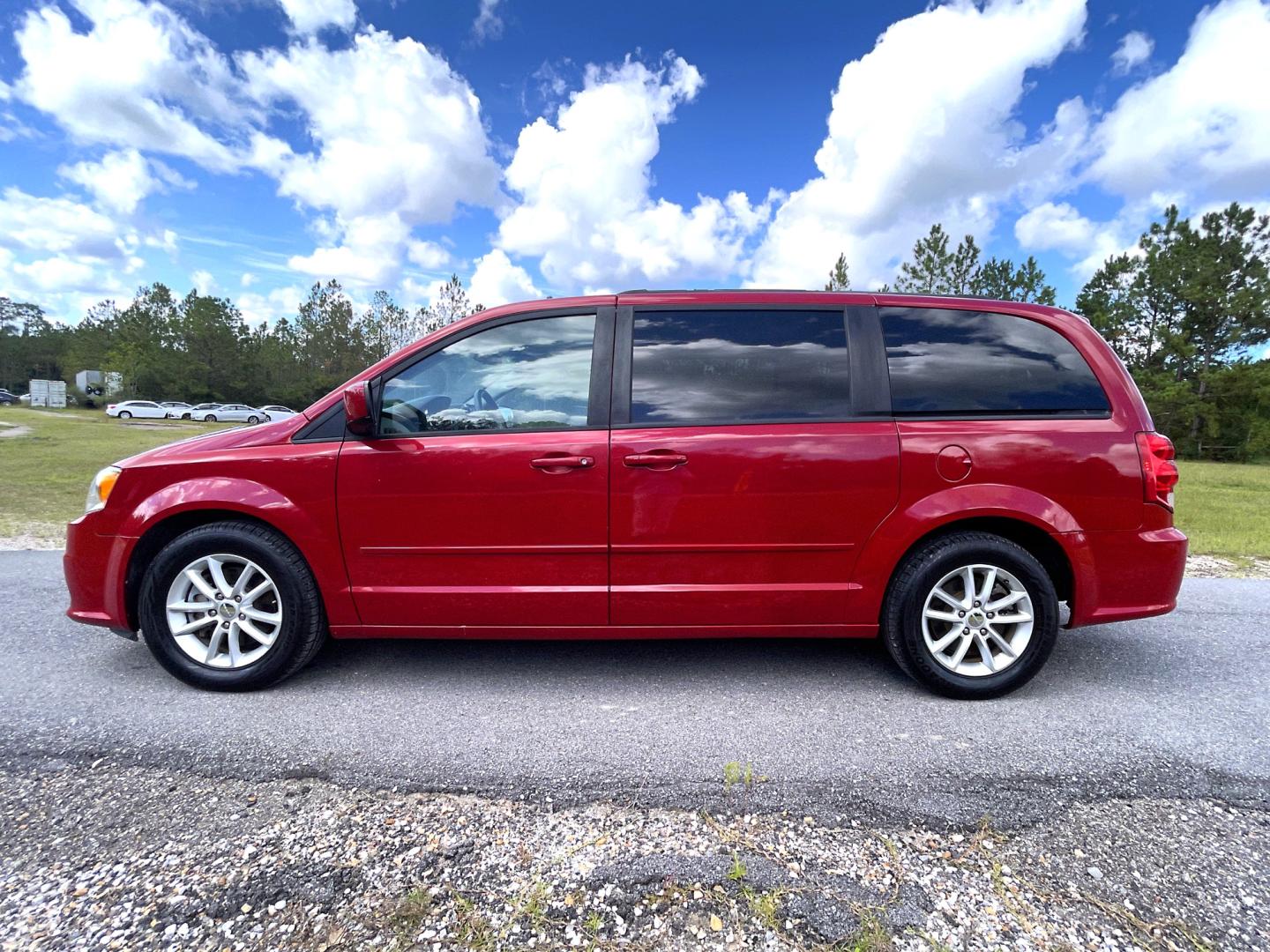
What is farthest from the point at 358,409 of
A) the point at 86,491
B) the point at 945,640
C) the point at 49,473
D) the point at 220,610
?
the point at 49,473

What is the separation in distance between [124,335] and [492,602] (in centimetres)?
6972

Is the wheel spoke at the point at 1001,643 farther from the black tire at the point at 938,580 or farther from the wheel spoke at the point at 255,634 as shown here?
the wheel spoke at the point at 255,634

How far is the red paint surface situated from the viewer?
2.83 metres

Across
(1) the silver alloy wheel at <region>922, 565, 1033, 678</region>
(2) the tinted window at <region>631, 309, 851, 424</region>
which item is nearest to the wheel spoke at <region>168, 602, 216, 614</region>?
(2) the tinted window at <region>631, 309, 851, 424</region>

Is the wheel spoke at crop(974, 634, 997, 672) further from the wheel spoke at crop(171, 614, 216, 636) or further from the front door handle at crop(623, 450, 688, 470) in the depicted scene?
the wheel spoke at crop(171, 614, 216, 636)

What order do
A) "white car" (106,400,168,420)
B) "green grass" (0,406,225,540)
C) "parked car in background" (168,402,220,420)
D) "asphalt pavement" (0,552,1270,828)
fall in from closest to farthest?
1. "asphalt pavement" (0,552,1270,828)
2. "green grass" (0,406,225,540)
3. "white car" (106,400,168,420)
4. "parked car in background" (168,402,220,420)

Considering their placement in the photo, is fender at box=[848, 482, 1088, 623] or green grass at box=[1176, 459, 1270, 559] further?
green grass at box=[1176, 459, 1270, 559]

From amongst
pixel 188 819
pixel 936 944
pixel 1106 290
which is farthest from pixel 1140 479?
pixel 1106 290

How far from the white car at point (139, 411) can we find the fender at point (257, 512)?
54.7 meters

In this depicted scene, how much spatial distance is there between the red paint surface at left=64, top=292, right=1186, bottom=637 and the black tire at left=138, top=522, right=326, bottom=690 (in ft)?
0.28

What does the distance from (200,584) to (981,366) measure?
3.73m

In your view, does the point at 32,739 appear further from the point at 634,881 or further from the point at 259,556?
the point at 634,881

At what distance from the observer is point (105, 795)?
2.13 metres

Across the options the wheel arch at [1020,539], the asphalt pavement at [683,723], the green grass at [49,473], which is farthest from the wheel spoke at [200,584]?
the green grass at [49,473]
